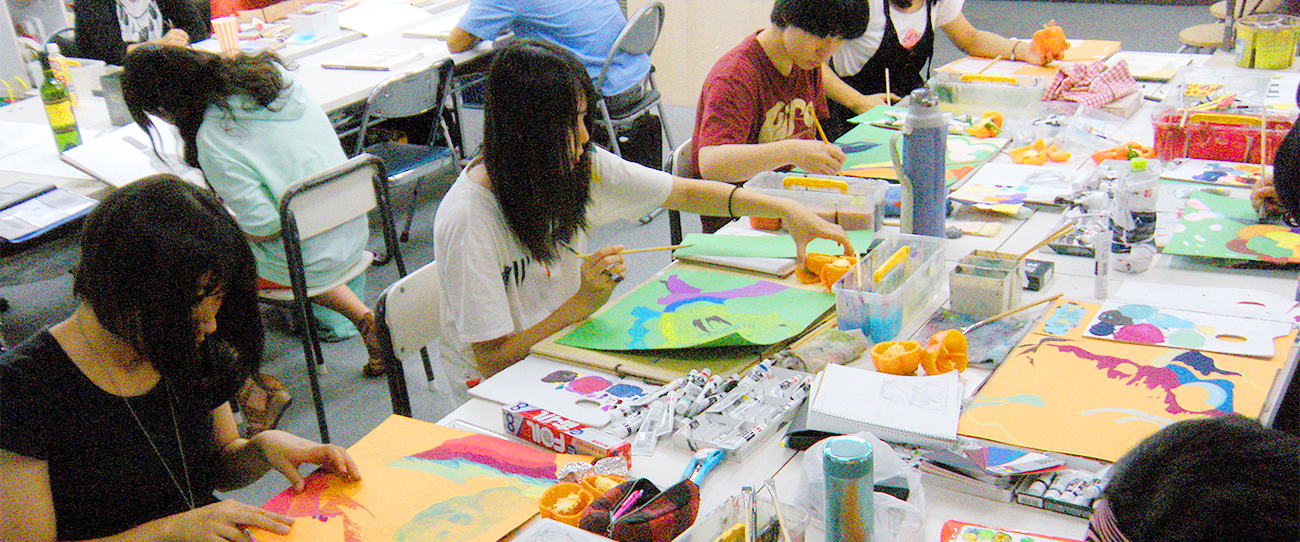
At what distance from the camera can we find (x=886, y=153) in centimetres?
231

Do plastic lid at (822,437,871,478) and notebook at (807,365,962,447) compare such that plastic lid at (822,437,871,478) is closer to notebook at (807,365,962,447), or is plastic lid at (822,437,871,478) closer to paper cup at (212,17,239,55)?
notebook at (807,365,962,447)

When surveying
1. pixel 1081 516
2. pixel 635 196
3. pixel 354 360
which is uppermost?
pixel 635 196

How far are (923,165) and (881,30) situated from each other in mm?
1420

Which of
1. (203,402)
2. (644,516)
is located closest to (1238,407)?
(644,516)

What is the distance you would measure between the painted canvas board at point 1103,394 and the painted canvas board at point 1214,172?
33.7 inches

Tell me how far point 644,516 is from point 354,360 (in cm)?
212

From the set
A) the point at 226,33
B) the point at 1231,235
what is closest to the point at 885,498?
the point at 1231,235

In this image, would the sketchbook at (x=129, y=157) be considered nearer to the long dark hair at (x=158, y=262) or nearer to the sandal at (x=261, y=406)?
the sandal at (x=261, y=406)

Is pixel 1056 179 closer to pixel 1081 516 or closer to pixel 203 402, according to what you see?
pixel 1081 516

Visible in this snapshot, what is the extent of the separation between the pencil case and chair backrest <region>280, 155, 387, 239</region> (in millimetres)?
1440

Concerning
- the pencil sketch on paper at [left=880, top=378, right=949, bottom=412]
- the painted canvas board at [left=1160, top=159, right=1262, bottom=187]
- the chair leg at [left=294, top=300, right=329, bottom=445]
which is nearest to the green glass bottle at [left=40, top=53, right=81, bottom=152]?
the chair leg at [left=294, top=300, right=329, bottom=445]

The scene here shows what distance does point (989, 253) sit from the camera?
1607 millimetres

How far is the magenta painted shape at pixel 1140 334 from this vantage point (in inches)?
54.1

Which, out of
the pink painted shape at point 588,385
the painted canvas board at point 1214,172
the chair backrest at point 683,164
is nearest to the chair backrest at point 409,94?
the chair backrest at point 683,164
